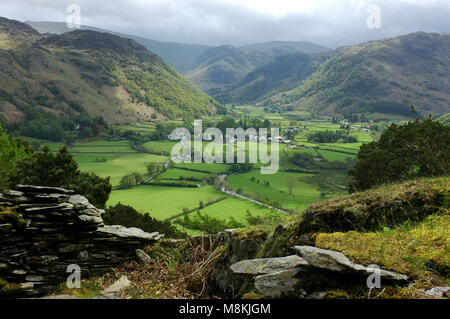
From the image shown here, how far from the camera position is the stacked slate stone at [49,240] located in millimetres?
7285

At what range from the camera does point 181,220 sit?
3706 centimetres

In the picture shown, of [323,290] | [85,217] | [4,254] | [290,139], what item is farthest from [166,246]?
[290,139]

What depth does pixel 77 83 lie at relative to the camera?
15288 centimetres

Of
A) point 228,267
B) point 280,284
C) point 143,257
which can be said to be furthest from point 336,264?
point 143,257

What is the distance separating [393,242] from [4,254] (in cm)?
896

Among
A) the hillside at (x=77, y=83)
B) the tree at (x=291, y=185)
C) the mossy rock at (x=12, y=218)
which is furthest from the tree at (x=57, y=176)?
the hillside at (x=77, y=83)

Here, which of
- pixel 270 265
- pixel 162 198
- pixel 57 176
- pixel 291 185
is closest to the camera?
pixel 270 265

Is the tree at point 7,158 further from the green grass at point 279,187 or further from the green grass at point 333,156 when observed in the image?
the green grass at point 333,156

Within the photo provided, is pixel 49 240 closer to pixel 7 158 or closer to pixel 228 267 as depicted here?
pixel 228 267

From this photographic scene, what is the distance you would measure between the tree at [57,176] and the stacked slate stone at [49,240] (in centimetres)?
1451

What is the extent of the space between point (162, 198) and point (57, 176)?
28.7m

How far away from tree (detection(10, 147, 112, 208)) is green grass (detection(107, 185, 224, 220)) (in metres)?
18.7

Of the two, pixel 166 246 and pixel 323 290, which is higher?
pixel 323 290
